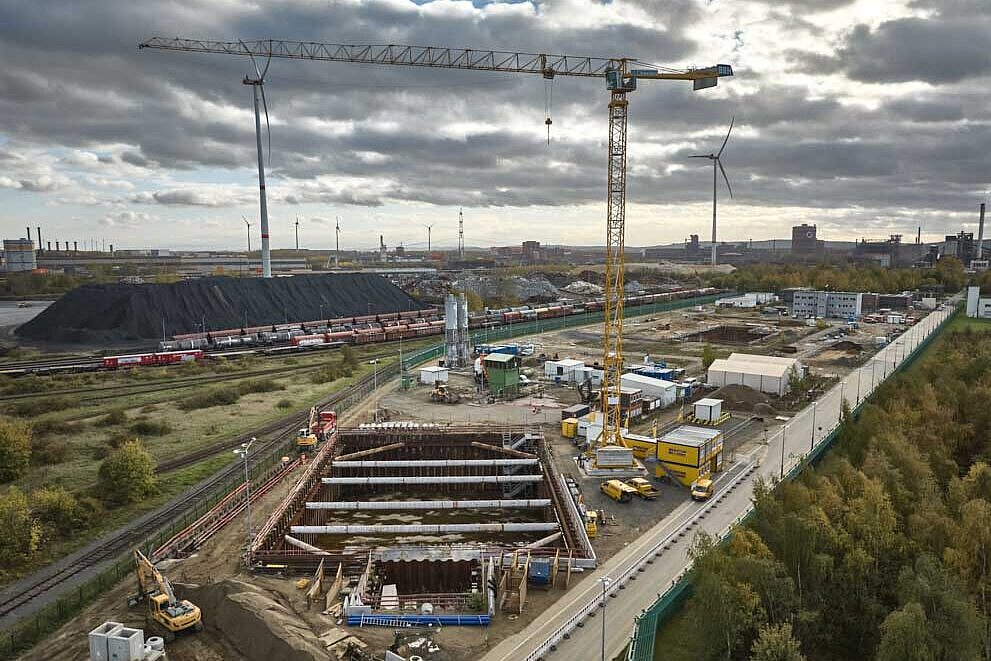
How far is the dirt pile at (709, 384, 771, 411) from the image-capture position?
46.3 metres

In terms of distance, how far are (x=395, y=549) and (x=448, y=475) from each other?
41.0ft

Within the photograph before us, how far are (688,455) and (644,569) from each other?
9.96 meters

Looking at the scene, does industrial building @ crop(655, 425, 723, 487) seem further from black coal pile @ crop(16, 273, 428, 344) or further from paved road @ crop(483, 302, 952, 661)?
black coal pile @ crop(16, 273, 428, 344)

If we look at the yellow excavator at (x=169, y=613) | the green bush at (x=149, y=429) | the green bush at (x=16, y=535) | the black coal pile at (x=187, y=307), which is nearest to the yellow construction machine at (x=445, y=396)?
the green bush at (x=149, y=429)

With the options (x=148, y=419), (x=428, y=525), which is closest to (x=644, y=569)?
(x=428, y=525)

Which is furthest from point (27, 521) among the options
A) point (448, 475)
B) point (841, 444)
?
point (841, 444)

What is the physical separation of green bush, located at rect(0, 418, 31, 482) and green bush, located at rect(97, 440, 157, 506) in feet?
20.6

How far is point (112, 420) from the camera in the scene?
43.3 meters

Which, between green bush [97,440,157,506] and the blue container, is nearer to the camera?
the blue container

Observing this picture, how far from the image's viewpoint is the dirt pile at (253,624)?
56.5 ft

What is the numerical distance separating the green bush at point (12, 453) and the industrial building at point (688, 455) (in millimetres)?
34346

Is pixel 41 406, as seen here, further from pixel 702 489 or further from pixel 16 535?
pixel 702 489

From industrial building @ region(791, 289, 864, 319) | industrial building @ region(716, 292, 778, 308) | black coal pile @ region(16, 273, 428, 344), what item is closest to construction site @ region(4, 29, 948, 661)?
black coal pile @ region(16, 273, 428, 344)

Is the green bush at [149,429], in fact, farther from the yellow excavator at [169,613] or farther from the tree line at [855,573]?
the tree line at [855,573]
